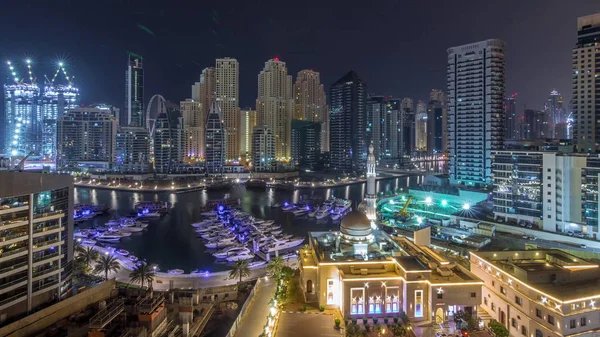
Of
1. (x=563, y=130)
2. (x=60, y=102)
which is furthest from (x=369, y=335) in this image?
(x=60, y=102)

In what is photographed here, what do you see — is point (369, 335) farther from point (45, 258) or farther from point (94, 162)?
point (94, 162)

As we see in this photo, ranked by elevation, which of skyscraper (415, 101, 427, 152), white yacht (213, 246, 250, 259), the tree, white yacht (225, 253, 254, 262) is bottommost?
white yacht (225, 253, 254, 262)

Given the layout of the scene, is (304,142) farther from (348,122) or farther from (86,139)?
(86,139)

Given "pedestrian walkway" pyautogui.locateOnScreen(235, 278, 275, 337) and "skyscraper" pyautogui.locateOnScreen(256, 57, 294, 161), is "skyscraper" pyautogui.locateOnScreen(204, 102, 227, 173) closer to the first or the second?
"skyscraper" pyautogui.locateOnScreen(256, 57, 294, 161)

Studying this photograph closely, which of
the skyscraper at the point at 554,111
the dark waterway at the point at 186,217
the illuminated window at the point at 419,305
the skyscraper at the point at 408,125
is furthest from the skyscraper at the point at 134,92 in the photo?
the illuminated window at the point at 419,305

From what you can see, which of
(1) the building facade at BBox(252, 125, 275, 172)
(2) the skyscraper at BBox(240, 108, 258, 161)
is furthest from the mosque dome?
(2) the skyscraper at BBox(240, 108, 258, 161)

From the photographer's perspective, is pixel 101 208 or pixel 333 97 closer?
pixel 101 208

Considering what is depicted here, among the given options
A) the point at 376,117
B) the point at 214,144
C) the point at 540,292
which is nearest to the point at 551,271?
the point at 540,292
